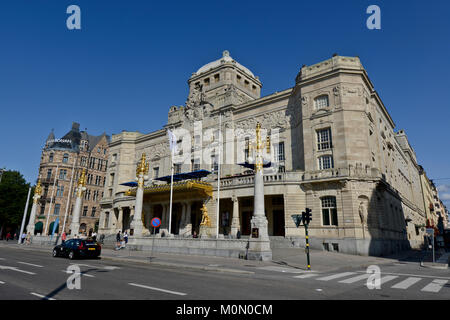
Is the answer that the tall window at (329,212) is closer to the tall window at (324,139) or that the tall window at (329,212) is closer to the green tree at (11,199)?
the tall window at (324,139)

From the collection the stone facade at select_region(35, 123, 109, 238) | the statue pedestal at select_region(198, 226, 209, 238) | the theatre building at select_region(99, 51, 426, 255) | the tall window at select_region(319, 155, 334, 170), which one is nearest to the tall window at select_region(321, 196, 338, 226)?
the theatre building at select_region(99, 51, 426, 255)

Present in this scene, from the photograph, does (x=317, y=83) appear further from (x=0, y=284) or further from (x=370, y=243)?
(x=0, y=284)

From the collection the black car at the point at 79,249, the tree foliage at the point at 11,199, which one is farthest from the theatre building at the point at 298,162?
the tree foliage at the point at 11,199

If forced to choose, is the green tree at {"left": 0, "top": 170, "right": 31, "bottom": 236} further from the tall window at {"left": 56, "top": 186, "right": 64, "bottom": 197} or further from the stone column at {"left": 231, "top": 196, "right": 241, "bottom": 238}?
the stone column at {"left": 231, "top": 196, "right": 241, "bottom": 238}

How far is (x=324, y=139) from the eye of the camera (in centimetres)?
3219

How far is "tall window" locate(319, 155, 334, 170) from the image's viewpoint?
3108 cm

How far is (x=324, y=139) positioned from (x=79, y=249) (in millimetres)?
25898

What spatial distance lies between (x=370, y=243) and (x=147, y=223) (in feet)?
101

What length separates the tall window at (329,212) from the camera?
28.7 meters

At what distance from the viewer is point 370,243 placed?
26.8 meters

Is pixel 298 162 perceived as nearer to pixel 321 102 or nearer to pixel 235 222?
pixel 321 102

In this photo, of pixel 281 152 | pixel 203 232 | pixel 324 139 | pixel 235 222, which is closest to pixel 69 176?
pixel 203 232

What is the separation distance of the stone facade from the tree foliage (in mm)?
3489
